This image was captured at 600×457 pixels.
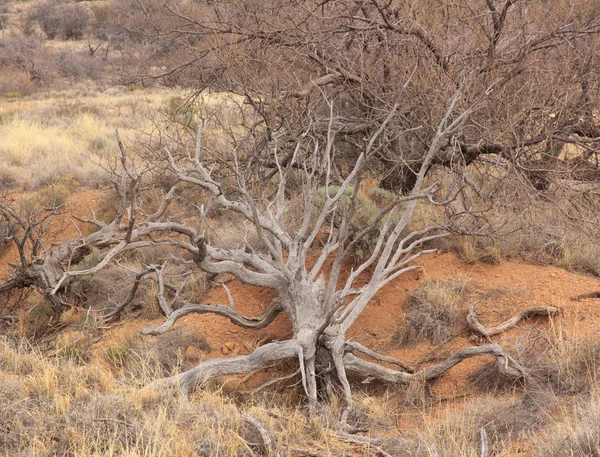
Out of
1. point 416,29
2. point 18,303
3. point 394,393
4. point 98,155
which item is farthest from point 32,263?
point 98,155

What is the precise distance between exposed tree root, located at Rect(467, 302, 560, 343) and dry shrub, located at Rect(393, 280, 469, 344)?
232mm

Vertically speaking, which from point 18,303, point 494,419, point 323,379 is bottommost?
point 18,303

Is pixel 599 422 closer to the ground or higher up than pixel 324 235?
higher up

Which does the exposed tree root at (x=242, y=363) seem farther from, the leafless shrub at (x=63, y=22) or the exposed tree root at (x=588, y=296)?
the leafless shrub at (x=63, y=22)

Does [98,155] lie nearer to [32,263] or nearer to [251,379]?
[32,263]

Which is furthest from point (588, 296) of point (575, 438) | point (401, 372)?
point (575, 438)

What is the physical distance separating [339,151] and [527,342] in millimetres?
3985

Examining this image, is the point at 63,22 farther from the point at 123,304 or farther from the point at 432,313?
the point at 432,313

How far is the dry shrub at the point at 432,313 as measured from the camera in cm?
632

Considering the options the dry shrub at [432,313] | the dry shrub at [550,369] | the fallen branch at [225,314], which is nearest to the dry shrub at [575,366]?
the dry shrub at [550,369]

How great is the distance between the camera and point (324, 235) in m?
8.11

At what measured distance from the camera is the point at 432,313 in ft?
21.1

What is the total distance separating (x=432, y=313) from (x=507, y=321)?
71 cm

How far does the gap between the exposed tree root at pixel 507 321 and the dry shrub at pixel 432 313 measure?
232mm
